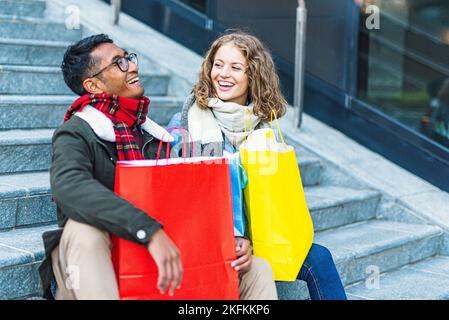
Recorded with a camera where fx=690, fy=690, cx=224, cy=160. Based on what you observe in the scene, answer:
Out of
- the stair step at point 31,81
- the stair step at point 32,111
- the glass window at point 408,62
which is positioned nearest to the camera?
the stair step at point 32,111

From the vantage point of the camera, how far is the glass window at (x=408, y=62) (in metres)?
5.33

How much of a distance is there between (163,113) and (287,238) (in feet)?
6.53

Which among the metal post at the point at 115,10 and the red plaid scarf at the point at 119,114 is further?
the metal post at the point at 115,10

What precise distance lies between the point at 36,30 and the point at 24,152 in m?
1.62

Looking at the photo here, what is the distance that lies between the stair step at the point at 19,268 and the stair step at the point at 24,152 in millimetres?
721

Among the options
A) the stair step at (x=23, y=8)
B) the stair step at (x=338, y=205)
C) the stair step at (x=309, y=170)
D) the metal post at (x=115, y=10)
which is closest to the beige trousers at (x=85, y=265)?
the stair step at (x=338, y=205)

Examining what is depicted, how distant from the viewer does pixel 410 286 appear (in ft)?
12.5

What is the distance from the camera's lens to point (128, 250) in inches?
87.2

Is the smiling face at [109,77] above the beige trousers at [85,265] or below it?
above

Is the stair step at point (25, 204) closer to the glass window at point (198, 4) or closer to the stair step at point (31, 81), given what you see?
the stair step at point (31, 81)

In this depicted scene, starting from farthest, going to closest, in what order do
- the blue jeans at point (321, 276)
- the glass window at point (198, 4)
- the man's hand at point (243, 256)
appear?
the glass window at point (198, 4)
the blue jeans at point (321, 276)
the man's hand at point (243, 256)

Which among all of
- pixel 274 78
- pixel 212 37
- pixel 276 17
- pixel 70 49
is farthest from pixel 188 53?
pixel 70 49

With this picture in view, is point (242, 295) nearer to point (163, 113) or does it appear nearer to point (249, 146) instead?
point (249, 146)

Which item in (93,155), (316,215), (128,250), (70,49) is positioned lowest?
(316,215)
